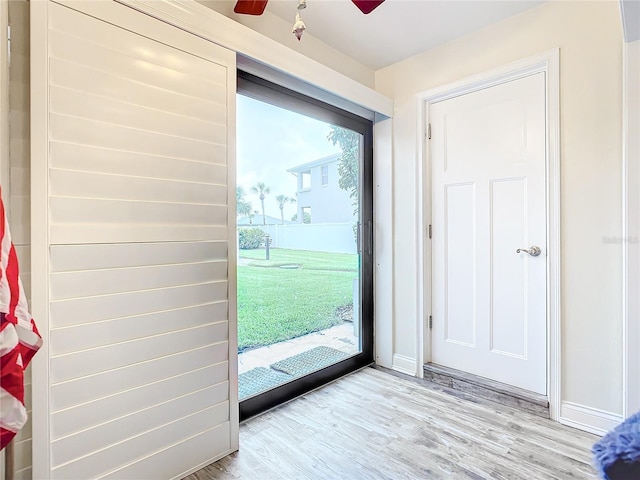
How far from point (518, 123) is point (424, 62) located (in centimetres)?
85

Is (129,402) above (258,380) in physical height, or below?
above

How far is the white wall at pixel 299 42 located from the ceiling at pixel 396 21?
0.04m

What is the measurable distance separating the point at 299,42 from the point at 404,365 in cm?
247

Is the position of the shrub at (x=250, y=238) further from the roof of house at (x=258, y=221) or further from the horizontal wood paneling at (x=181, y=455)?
the horizontal wood paneling at (x=181, y=455)

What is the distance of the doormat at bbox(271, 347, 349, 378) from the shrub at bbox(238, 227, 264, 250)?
81cm

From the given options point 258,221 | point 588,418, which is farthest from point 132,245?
point 588,418

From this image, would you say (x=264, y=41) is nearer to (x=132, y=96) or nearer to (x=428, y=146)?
(x=132, y=96)

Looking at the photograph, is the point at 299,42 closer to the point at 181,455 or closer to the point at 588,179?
the point at 588,179

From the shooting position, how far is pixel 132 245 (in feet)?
4.43

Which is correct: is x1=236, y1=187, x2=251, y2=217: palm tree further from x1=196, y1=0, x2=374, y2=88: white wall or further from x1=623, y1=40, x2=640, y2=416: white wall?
x1=623, y1=40, x2=640, y2=416: white wall

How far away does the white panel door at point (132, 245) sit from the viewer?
1.18 metres

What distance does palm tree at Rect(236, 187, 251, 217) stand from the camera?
2008mm

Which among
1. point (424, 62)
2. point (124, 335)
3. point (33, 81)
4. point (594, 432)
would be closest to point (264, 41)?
point (33, 81)

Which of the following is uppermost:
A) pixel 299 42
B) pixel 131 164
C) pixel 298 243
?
pixel 299 42
